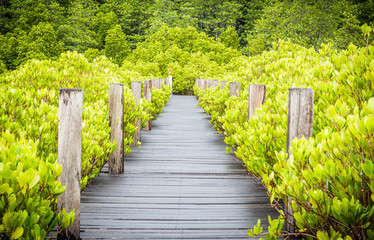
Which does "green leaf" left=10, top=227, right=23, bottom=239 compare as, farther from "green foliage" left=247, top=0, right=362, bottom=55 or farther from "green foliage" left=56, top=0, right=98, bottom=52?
"green foliage" left=56, top=0, right=98, bottom=52

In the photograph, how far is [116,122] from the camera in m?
5.33

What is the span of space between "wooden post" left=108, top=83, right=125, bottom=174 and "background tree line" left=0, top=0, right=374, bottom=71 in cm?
2772

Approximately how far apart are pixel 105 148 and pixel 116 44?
4421cm

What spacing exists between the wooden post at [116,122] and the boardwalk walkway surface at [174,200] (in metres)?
0.20

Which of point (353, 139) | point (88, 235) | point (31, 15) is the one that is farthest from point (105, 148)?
point (31, 15)

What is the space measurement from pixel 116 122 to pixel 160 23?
126ft

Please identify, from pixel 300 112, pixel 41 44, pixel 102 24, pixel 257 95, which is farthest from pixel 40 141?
pixel 102 24

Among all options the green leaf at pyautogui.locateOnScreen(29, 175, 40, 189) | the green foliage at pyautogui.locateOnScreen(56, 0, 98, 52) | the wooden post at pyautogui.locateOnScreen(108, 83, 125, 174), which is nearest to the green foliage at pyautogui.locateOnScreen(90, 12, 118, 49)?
the green foliage at pyautogui.locateOnScreen(56, 0, 98, 52)

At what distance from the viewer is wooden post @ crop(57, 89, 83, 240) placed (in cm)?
307

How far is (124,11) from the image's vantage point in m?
55.5

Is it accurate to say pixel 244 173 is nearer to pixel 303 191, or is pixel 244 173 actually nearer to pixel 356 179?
pixel 303 191

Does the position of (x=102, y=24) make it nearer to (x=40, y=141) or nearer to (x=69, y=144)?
(x=40, y=141)

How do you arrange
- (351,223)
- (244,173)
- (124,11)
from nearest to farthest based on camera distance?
(351,223) → (244,173) → (124,11)

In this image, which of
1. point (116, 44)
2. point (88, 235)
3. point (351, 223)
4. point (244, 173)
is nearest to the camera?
point (351, 223)
